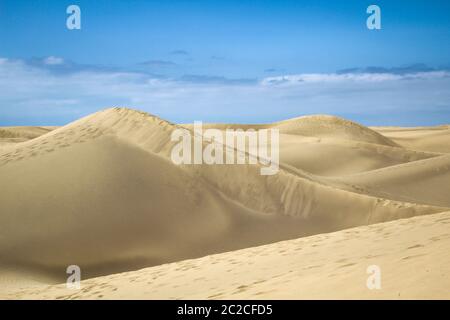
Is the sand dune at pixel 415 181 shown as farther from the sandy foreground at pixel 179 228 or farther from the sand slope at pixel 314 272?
the sand slope at pixel 314 272

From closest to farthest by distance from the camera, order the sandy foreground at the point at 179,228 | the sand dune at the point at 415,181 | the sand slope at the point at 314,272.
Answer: the sand slope at the point at 314,272, the sandy foreground at the point at 179,228, the sand dune at the point at 415,181

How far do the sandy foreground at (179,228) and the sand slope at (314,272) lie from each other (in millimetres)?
22

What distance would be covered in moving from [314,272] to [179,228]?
6.39m

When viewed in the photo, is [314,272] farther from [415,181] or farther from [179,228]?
[415,181]

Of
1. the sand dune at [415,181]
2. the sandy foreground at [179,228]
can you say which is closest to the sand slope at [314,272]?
the sandy foreground at [179,228]

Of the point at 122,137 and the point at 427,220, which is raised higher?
the point at 122,137

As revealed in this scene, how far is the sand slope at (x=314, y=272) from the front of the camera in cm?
483

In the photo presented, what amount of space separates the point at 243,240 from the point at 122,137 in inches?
195

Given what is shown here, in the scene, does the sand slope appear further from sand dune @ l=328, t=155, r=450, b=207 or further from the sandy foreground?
sand dune @ l=328, t=155, r=450, b=207

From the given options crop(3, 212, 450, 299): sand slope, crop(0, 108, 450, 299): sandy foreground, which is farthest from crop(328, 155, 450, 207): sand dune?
crop(3, 212, 450, 299): sand slope

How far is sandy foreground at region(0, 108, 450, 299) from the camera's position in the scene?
5926 millimetres

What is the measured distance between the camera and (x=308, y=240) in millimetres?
9094
